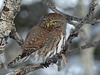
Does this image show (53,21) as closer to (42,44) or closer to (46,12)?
(42,44)

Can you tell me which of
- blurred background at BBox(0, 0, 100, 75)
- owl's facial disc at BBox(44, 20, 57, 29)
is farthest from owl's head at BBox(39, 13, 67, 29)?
blurred background at BBox(0, 0, 100, 75)

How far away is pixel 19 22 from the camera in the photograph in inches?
311

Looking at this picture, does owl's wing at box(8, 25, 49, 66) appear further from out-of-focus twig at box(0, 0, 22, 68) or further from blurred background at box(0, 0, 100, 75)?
blurred background at box(0, 0, 100, 75)

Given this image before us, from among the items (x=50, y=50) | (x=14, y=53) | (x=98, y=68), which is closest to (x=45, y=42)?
(x=50, y=50)

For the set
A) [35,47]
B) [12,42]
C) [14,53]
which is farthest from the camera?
[12,42]

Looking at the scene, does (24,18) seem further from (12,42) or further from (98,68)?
(98,68)

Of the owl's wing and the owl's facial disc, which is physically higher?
the owl's facial disc

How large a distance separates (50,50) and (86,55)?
4.11 metres

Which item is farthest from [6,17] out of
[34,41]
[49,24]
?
[49,24]

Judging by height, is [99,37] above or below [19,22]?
below

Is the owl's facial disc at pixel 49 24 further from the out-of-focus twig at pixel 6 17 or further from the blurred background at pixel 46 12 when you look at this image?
the blurred background at pixel 46 12

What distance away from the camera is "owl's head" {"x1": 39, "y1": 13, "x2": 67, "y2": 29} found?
4.10 meters

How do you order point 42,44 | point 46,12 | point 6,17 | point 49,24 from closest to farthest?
point 6,17, point 42,44, point 49,24, point 46,12

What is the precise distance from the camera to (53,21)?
415 centimetres
